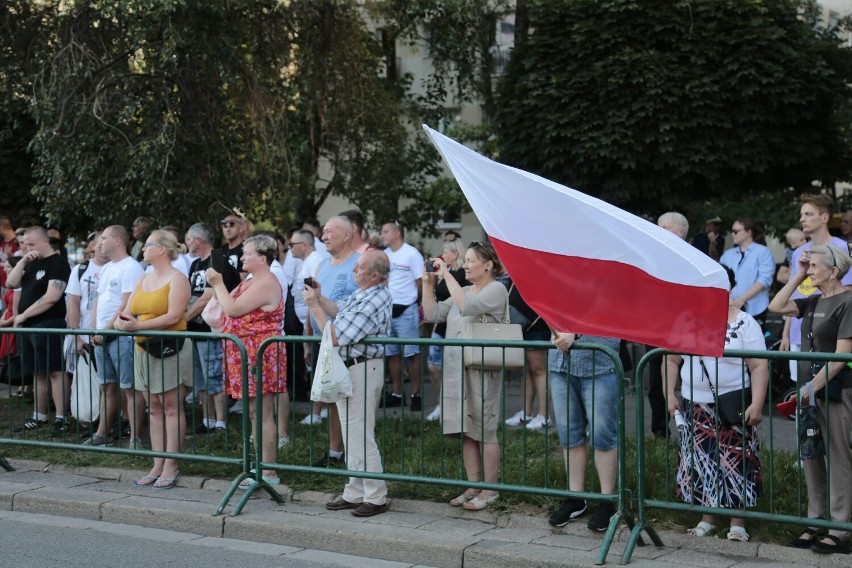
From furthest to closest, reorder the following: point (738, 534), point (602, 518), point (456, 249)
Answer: point (456, 249) → point (602, 518) → point (738, 534)

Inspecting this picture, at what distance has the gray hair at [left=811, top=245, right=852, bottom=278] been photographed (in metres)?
6.28

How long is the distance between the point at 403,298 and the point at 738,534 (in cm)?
550

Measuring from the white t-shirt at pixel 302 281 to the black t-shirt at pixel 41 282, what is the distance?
7.42 feet

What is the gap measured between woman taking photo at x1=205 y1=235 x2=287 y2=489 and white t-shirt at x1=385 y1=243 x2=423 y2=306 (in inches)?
114

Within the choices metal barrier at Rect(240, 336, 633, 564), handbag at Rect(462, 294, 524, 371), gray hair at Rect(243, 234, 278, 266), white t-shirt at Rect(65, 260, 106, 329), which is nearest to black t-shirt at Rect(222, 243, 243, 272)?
white t-shirt at Rect(65, 260, 106, 329)

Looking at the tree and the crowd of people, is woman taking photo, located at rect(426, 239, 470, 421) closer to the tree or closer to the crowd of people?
the crowd of people

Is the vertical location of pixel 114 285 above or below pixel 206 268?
below

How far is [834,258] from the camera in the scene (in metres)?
6.30

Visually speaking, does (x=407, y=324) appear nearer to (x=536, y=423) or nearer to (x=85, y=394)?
(x=536, y=423)

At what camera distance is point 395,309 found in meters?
11.1

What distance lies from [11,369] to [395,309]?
3.88 metres

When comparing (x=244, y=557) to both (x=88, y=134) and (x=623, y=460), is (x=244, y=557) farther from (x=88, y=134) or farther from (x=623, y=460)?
(x=88, y=134)

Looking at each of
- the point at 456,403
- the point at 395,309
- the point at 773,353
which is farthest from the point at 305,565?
the point at 395,309

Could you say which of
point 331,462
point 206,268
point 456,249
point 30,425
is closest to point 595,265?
point 331,462
